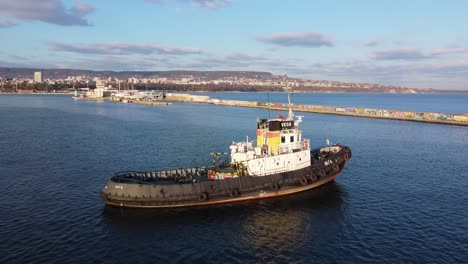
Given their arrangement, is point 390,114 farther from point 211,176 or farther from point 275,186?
point 211,176

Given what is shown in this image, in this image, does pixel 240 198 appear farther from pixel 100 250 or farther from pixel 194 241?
pixel 100 250

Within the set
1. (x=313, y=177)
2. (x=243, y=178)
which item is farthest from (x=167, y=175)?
(x=313, y=177)

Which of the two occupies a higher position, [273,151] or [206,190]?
[273,151]

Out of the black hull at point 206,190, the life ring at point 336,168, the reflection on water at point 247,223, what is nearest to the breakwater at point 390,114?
the life ring at point 336,168

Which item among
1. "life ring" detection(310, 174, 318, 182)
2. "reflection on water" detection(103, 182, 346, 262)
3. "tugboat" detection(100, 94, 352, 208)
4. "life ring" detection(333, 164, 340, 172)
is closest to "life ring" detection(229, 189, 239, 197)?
"tugboat" detection(100, 94, 352, 208)

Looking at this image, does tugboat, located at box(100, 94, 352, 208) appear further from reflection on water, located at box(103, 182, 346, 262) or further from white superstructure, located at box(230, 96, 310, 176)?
reflection on water, located at box(103, 182, 346, 262)

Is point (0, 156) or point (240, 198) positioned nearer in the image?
point (240, 198)

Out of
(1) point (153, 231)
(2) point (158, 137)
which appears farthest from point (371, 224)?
(2) point (158, 137)
